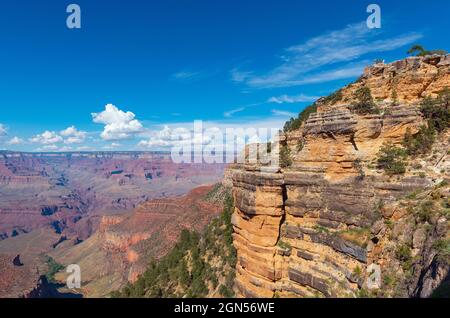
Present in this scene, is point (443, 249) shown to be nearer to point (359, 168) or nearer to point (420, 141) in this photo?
point (359, 168)

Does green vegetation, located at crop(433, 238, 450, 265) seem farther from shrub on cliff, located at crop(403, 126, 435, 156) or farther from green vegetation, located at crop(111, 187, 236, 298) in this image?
green vegetation, located at crop(111, 187, 236, 298)

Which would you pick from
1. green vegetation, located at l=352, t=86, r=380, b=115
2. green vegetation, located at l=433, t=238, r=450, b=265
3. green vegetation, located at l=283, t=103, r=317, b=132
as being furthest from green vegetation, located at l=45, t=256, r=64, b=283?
green vegetation, located at l=433, t=238, r=450, b=265

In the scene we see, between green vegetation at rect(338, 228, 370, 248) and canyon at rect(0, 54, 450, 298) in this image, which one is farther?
green vegetation at rect(338, 228, 370, 248)

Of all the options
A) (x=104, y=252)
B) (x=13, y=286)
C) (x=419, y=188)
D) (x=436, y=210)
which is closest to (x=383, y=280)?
(x=436, y=210)

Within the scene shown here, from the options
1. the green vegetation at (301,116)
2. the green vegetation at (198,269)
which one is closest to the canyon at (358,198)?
the green vegetation at (198,269)

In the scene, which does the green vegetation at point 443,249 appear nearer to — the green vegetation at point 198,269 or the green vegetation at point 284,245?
the green vegetation at point 284,245
